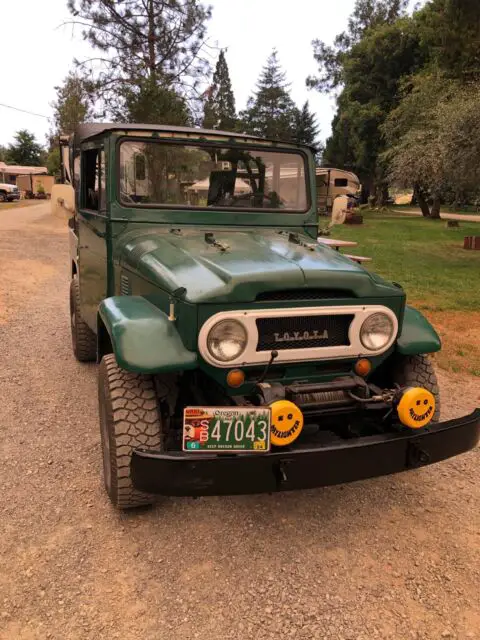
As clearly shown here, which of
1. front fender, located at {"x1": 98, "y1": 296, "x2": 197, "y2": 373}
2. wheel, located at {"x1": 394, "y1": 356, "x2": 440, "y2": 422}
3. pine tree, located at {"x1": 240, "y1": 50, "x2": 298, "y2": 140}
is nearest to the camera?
front fender, located at {"x1": 98, "y1": 296, "x2": 197, "y2": 373}

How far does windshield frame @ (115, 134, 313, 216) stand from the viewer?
359 cm

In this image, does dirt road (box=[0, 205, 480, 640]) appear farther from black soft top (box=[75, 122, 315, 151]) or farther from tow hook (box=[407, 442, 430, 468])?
black soft top (box=[75, 122, 315, 151])

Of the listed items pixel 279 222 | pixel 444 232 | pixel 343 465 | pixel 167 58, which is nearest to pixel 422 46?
pixel 444 232

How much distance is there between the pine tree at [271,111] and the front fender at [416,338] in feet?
189

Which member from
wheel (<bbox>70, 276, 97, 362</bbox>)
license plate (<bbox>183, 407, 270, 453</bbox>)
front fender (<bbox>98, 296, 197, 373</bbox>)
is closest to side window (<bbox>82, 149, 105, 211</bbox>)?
wheel (<bbox>70, 276, 97, 362</bbox>)

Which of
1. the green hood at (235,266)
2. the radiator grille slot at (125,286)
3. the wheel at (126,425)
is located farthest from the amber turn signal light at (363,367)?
the radiator grille slot at (125,286)

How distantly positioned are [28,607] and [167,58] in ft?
61.1

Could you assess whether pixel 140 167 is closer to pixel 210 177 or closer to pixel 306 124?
pixel 210 177

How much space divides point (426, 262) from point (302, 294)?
37.0 feet

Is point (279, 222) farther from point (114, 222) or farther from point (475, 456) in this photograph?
point (475, 456)

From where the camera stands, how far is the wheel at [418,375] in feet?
10.1

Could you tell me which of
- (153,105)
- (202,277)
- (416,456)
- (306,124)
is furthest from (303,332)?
(306,124)

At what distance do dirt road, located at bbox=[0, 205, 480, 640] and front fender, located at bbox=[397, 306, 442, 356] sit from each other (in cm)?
88

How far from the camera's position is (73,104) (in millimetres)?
26203
